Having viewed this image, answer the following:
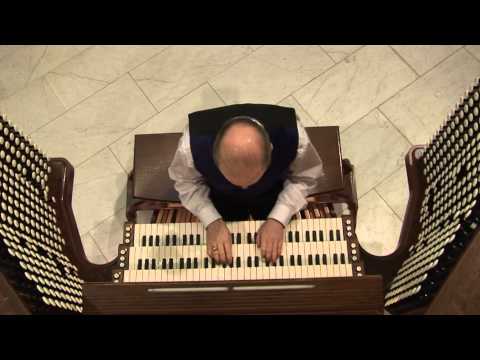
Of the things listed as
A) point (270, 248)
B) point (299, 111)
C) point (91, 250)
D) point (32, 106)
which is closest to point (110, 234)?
point (91, 250)

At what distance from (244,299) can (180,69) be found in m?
2.39

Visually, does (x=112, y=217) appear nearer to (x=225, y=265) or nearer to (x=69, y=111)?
(x=69, y=111)

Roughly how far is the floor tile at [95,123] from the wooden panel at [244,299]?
1.84 m

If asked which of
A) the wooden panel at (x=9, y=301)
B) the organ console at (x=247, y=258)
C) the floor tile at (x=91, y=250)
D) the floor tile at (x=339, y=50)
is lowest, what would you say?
the wooden panel at (x=9, y=301)

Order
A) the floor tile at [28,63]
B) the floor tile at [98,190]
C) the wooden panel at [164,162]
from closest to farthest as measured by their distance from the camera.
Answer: the wooden panel at [164,162] → the floor tile at [98,190] → the floor tile at [28,63]

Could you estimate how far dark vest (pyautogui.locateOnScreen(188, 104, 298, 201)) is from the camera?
2195 mm

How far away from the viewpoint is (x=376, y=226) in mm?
3455

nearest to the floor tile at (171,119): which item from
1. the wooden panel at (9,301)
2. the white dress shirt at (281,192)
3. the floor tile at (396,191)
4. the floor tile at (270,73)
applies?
the floor tile at (270,73)

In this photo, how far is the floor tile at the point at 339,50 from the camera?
391 cm

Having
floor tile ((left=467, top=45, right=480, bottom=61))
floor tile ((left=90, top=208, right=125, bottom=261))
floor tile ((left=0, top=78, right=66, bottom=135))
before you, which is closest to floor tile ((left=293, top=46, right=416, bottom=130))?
floor tile ((left=467, top=45, right=480, bottom=61))

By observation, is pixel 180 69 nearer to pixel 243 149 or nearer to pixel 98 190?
pixel 98 190

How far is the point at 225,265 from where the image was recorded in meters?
2.48

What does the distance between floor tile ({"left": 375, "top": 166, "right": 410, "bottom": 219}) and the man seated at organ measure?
126cm

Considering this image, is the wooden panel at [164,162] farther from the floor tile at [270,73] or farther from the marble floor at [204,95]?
the floor tile at [270,73]
